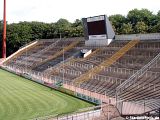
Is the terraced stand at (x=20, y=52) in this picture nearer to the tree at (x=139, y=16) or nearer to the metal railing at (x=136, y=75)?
the tree at (x=139, y=16)

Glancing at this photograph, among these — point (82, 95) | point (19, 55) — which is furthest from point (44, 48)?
point (82, 95)

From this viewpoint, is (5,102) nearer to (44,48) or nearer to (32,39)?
(44,48)

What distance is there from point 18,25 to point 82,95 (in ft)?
263

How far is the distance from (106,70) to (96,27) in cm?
1573

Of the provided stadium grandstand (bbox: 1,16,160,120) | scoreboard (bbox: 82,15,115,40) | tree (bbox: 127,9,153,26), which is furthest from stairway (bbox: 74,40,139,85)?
tree (bbox: 127,9,153,26)

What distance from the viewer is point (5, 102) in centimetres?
4128

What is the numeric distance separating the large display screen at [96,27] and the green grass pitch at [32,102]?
19160mm

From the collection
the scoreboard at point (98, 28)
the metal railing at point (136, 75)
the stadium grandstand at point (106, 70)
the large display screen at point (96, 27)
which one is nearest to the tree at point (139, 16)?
the stadium grandstand at point (106, 70)

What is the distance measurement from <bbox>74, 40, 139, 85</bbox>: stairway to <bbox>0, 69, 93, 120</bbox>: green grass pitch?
5.96 meters

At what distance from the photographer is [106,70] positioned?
54.6m

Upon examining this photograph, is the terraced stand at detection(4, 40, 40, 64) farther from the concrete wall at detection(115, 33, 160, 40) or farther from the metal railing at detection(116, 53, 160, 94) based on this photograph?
the metal railing at detection(116, 53, 160, 94)

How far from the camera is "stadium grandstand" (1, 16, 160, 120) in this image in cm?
3312

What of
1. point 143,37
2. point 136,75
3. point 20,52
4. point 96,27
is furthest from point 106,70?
point 20,52

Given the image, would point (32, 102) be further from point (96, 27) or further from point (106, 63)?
point (96, 27)
